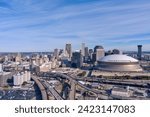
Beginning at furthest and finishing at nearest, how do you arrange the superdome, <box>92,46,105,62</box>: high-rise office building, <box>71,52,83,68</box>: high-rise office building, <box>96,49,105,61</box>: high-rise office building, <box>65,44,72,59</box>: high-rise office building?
<box>65,44,72,59</box>: high-rise office building < <box>96,49,105,61</box>: high-rise office building < <box>92,46,105,62</box>: high-rise office building < <box>71,52,83,68</box>: high-rise office building < the superdome

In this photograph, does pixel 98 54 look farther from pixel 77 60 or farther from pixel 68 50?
pixel 68 50

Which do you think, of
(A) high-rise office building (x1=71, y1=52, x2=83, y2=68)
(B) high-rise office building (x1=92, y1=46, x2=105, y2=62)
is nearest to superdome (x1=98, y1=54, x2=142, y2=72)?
(A) high-rise office building (x1=71, y1=52, x2=83, y2=68)

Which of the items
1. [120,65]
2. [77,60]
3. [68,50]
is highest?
[68,50]

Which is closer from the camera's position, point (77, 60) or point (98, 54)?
point (77, 60)

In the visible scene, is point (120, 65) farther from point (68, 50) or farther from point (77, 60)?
point (68, 50)

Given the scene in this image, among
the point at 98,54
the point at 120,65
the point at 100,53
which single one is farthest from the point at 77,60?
the point at 120,65

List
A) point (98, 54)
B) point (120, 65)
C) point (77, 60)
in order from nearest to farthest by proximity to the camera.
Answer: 1. point (120, 65)
2. point (77, 60)
3. point (98, 54)

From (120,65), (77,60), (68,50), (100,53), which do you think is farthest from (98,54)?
(68,50)

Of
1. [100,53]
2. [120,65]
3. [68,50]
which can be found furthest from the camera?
[68,50]

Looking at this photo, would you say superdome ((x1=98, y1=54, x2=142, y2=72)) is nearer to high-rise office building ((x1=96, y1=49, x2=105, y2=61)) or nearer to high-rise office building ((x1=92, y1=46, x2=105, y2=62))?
high-rise office building ((x1=92, y1=46, x2=105, y2=62))

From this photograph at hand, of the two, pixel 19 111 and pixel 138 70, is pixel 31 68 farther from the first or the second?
pixel 19 111

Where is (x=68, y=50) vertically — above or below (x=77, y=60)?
above

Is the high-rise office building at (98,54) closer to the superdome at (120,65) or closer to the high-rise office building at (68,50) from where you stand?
the superdome at (120,65)
